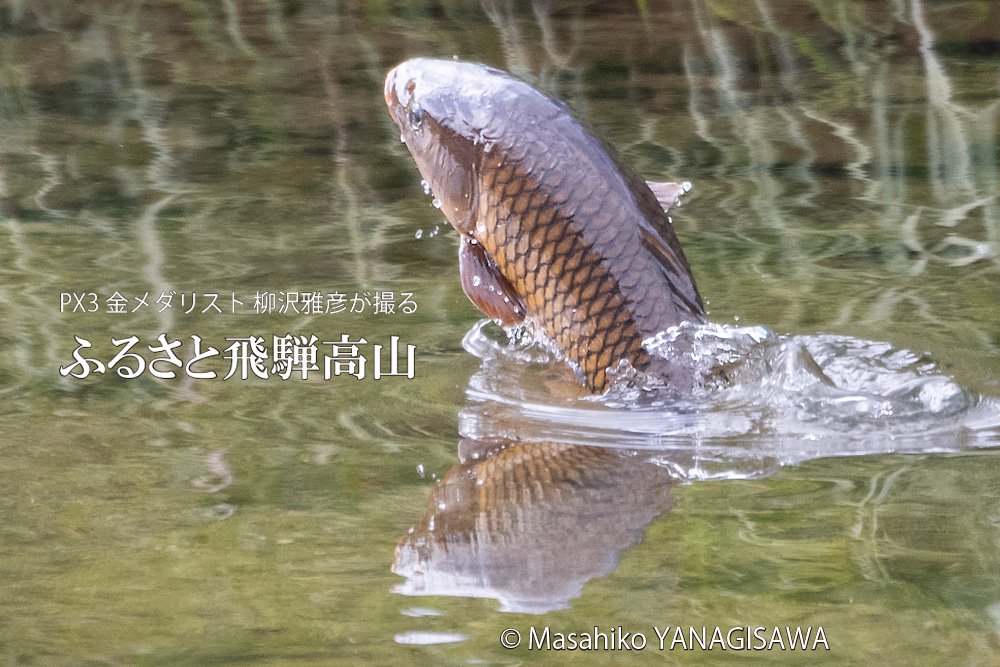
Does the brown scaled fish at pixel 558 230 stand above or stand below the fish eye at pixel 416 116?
below

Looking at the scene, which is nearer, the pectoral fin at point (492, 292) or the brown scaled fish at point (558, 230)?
the brown scaled fish at point (558, 230)

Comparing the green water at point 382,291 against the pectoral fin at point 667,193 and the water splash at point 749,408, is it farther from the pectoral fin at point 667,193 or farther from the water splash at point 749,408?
the pectoral fin at point 667,193

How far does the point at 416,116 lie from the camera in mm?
2719

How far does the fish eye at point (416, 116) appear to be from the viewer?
2.71m

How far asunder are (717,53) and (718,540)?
390 centimetres

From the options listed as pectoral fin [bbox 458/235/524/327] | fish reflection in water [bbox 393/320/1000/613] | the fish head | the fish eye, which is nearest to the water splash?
fish reflection in water [bbox 393/320/1000/613]

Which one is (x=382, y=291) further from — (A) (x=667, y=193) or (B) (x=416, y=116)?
(A) (x=667, y=193)

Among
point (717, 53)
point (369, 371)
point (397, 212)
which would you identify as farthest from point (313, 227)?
point (717, 53)

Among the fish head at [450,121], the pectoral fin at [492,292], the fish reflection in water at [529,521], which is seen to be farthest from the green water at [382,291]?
the fish head at [450,121]

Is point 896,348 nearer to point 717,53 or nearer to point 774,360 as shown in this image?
point 774,360

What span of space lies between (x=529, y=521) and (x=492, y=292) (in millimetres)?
662

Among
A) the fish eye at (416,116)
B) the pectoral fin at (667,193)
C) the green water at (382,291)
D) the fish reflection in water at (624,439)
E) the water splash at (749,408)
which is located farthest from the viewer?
the fish eye at (416,116)

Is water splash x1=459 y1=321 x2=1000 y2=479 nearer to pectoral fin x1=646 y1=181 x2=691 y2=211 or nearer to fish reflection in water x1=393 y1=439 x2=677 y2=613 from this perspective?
fish reflection in water x1=393 y1=439 x2=677 y2=613

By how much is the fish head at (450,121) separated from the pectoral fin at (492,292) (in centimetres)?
9
